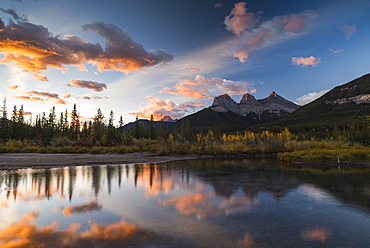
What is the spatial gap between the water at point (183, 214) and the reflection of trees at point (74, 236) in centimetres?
3

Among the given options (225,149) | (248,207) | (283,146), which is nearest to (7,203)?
(248,207)

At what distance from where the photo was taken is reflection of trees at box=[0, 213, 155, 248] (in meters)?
6.27

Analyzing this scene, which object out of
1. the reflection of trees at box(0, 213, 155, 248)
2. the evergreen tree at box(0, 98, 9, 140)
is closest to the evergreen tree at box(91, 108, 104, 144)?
the evergreen tree at box(0, 98, 9, 140)

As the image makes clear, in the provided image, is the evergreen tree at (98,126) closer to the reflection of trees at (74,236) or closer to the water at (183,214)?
the water at (183,214)

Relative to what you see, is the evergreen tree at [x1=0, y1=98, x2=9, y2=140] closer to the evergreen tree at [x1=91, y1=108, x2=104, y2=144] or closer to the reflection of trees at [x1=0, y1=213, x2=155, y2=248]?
the evergreen tree at [x1=91, y1=108, x2=104, y2=144]

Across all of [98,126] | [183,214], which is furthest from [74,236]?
[98,126]

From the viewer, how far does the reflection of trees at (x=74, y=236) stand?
627cm

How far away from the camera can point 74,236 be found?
6.84m

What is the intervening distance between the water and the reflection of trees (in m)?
0.03

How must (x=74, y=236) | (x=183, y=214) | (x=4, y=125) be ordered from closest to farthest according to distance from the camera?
(x=74, y=236), (x=183, y=214), (x=4, y=125)

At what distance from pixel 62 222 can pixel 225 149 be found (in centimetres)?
3515

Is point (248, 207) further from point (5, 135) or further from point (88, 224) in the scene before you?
point (5, 135)

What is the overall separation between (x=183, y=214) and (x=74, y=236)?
4207 millimetres

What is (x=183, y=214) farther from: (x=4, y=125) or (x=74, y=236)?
(x=4, y=125)
